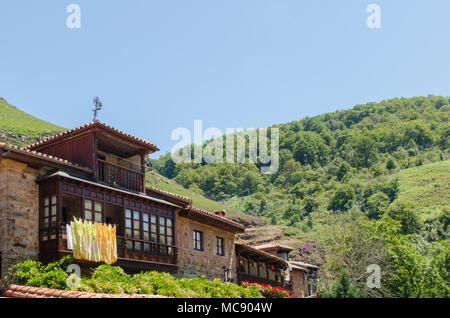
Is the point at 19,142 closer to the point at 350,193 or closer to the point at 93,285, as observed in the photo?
the point at 93,285

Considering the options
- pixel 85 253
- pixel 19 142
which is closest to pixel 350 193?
pixel 19 142

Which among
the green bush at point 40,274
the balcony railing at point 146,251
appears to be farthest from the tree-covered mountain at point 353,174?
the green bush at point 40,274

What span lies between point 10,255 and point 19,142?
41556 millimetres

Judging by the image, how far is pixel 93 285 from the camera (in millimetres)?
15008

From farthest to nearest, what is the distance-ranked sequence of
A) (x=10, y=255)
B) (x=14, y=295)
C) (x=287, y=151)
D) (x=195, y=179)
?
1. (x=287, y=151)
2. (x=195, y=179)
3. (x=10, y=255)
4. (x=14, y=295)

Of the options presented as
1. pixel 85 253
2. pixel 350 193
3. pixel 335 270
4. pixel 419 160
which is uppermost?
pixel 419 160

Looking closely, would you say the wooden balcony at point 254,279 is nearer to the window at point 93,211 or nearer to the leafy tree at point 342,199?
the window at point 93,211

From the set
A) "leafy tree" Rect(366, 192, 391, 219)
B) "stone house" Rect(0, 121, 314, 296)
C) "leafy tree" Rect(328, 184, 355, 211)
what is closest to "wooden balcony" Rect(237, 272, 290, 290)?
"stone house" Rect(0, 121, 314, 296)

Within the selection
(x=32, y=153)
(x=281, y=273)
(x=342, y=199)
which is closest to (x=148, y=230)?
(x=32, y=153)

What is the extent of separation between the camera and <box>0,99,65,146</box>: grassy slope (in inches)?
2228

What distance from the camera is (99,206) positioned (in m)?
19.1

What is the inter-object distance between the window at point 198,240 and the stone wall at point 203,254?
15 cm

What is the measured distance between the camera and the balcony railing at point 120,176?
20438 millimetres
